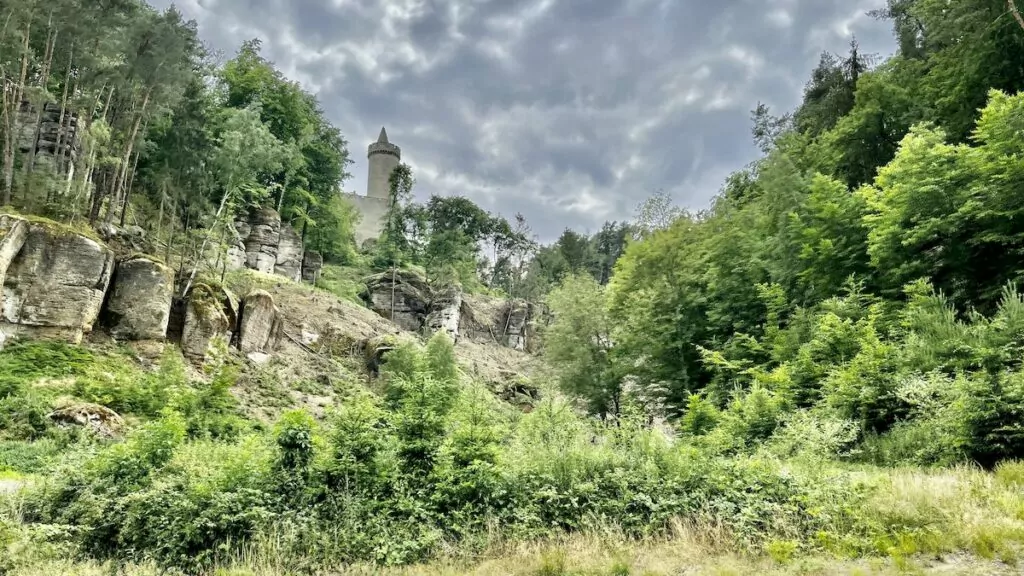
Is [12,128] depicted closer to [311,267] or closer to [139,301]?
[139,301]

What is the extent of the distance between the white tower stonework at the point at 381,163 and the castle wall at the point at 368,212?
187 inches

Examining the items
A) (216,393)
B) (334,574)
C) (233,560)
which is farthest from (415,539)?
(216,393)

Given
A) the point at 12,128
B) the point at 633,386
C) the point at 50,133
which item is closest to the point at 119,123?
the point at 50,133

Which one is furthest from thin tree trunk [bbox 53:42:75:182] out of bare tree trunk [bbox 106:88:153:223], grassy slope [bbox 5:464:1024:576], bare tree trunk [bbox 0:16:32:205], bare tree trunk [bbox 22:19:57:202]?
grassy slope [bbox 5:464:1024:576]

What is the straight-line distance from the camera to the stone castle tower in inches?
2891

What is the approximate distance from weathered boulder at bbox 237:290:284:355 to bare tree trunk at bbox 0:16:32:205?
32.0 feet

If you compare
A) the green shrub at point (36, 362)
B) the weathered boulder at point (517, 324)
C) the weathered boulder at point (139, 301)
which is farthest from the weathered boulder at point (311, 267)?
the green shrub at point (36, 362)

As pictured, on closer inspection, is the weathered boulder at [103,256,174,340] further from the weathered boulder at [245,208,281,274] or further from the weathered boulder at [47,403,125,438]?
the weathered boulder at [245,208,281,274]

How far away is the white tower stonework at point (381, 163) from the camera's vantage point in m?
81.5

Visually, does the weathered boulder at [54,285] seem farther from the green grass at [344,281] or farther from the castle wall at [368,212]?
the castle wall at [368,212]

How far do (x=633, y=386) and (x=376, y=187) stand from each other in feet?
216

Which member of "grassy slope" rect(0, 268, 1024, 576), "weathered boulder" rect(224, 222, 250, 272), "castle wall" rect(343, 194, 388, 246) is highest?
"castle wall" rect(343, 194, 388, 246)

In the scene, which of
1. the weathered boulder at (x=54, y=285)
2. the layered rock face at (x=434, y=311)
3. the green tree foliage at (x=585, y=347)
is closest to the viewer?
the weathered boulder at (x=54, y=285)

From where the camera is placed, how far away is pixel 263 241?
39.8m
